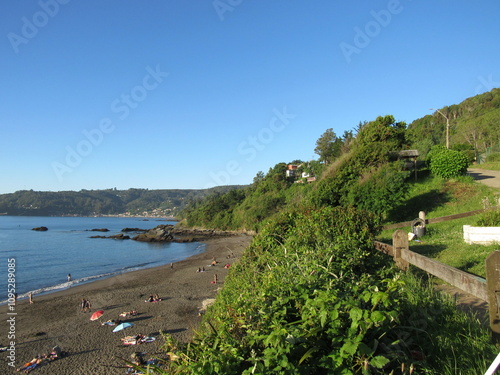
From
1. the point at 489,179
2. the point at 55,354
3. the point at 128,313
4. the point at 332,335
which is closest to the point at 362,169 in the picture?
the point at 489,179

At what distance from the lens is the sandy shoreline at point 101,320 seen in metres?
10.9

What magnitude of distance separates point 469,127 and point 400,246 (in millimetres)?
72657

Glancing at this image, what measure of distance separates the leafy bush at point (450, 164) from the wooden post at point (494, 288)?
2741cm

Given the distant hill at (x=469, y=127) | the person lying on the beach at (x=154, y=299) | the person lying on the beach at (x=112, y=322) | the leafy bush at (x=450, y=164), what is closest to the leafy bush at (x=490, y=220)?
the person lying on the beach at (x=112, y=322)

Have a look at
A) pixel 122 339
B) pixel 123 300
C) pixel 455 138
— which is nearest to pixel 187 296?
pixel 123 300

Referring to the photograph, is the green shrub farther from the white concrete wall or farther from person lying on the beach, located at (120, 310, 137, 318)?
person lying on the beach, located at (120, 310, 137, 318)

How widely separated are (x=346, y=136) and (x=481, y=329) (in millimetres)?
62333

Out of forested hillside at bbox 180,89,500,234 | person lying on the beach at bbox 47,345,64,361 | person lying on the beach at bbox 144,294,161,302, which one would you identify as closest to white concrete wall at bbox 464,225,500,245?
forested hillside at bbox 180,89,500,234

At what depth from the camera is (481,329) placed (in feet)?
10.7

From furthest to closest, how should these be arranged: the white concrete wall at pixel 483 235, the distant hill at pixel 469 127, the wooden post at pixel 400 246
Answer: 1. the distant hill at pixel 469 127
2. the white concrete wall at pixel 483 235
3. the wooden post at pixel 400 246

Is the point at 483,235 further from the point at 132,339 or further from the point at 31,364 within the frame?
the point at 31,364

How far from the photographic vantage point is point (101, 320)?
586 inches

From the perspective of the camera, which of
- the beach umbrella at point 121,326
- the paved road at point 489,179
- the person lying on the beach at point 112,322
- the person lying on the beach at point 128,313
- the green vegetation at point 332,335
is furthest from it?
the paved road at point 489,179

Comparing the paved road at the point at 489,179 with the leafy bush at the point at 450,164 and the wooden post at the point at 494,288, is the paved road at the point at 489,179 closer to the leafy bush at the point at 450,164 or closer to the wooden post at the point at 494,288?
the leafy bush at the point at 450,164
